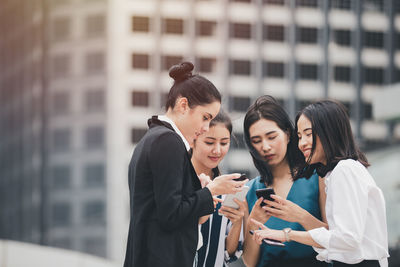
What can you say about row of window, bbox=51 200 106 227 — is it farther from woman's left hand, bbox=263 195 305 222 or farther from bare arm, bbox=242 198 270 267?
woman's left hand, bbox=263 195 305 222

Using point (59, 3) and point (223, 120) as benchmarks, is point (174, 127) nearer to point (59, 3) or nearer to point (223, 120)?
point (223, 120)

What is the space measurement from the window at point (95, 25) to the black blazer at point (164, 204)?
46.3 meters

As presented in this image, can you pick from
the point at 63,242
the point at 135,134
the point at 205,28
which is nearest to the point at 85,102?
the point at 135,134

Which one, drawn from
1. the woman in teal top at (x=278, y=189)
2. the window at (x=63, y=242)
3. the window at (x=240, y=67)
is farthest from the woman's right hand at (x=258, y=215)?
the window at (x=63, y=242)

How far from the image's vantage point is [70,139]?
4788cm

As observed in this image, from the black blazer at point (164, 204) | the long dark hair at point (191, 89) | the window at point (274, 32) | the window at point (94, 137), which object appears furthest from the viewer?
the window at point (94, 137)

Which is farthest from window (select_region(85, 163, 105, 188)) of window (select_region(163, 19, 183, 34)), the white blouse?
the white blouse

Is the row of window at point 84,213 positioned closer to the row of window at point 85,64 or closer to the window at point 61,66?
the row of window at point 85,64

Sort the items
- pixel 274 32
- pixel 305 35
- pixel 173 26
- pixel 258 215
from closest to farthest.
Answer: pixel 258 215
pixel 173 26
pixel 305 35
pixel 274 32

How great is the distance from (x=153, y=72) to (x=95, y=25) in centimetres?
823

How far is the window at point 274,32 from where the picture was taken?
4575 centimetres

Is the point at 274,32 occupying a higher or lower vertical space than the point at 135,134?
higher

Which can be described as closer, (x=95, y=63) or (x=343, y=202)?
(x=343, y=202)

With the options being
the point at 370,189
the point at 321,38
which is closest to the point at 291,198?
the point at 370,189
